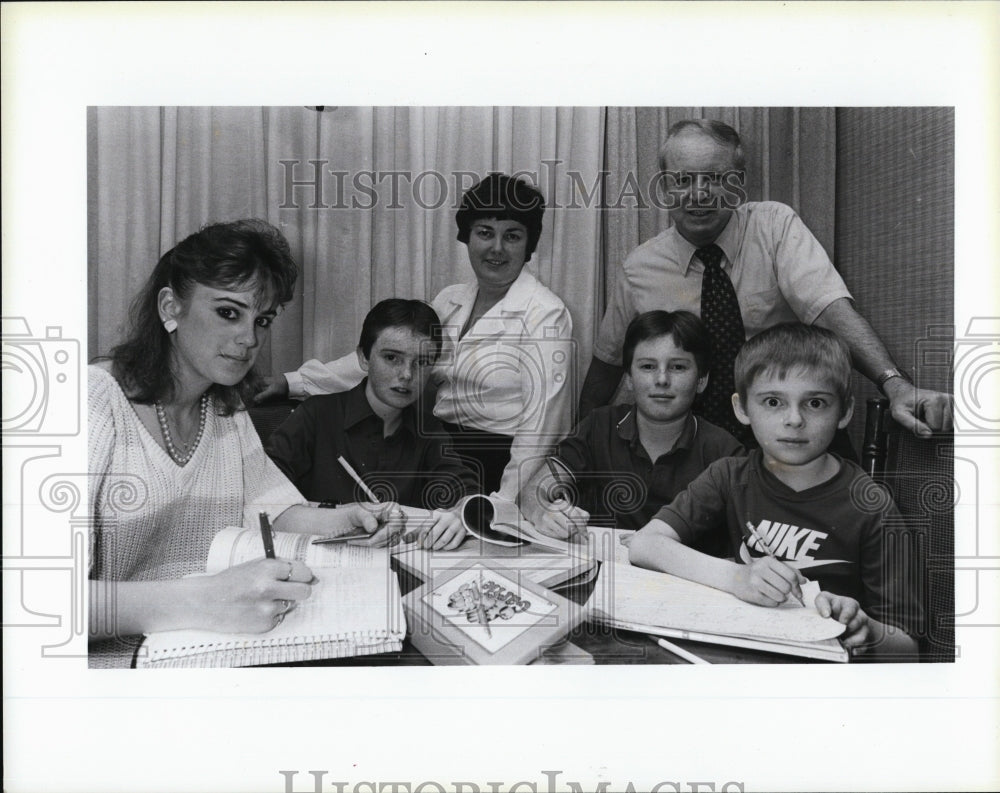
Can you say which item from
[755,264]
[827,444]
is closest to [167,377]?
[755,264]

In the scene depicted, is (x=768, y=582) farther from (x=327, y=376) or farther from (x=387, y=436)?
(x=327, y=376)

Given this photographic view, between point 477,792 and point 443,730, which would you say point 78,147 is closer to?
point 443,730

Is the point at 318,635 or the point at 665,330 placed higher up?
the point at 665,330

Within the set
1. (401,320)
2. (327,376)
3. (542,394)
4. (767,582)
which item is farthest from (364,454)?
(767,582)

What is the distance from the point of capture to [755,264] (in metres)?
1.78

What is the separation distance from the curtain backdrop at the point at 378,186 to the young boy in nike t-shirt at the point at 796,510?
31cm

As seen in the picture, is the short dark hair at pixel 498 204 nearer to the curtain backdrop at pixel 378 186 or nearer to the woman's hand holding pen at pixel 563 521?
the curtain backdrop at pixel 378 186

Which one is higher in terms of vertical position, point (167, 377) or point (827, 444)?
point (167, 377)

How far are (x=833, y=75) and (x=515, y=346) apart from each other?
91 cm

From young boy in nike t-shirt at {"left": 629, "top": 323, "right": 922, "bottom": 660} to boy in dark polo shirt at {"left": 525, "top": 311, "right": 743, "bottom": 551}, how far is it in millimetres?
50

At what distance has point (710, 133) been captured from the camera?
5.74 ft

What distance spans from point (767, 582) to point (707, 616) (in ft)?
0.49

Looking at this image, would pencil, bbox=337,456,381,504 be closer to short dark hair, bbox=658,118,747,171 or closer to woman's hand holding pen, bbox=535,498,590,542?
woman's hand holding pen, bbox=535,498,590,542

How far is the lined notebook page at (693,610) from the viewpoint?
5.63ft
